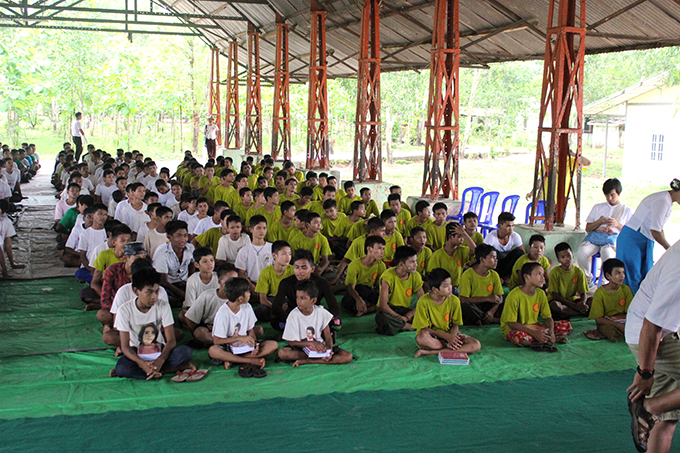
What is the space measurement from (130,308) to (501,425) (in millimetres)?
2680

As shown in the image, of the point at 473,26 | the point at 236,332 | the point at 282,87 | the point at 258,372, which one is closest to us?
Result: the point at 258,372

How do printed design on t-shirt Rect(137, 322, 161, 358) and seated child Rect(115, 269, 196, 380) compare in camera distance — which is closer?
seated child Rect(115, 269, 196, 380)

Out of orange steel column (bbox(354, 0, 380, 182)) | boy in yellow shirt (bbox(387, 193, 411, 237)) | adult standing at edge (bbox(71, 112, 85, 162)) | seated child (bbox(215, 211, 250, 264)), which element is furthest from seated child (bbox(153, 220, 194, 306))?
adult standing at edge (bbox(71, 112, 85, 162))

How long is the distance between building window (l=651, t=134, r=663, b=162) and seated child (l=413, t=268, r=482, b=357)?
48.1 feet

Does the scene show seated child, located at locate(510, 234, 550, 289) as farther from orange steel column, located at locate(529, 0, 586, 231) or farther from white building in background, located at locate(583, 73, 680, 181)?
white building in background, located at locate(583, 73, 680, 181)

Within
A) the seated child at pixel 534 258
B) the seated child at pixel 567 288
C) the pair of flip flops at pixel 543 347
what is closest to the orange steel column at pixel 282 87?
the seated child at pixel 534 258

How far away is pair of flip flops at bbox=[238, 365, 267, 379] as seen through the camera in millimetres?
4633

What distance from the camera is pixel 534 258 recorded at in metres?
6.32

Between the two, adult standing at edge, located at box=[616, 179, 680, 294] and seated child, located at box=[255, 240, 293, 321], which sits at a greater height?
adult standing at edge, located at box=[616, 179, 680, 294]

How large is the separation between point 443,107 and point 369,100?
251 centimetres

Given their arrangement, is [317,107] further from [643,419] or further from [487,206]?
[643,419]

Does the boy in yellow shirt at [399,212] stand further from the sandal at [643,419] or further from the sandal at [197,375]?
the sandal at [643,419]

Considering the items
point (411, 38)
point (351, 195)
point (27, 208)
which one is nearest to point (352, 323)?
Answer: point (351, 195)

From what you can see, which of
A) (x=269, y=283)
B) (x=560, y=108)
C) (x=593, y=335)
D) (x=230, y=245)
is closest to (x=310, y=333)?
(x=269, y=283)
